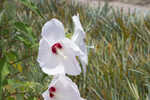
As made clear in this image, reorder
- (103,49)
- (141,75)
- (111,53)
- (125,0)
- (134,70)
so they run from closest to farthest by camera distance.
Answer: (134,70), (141,75), (111,53), (103,49), (125,0)

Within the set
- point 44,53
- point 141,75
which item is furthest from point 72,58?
point 141,75

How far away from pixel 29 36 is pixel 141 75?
63.1 inches

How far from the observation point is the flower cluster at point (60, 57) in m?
1.02

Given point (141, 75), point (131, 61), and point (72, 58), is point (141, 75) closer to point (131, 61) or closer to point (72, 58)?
point (131, 61)

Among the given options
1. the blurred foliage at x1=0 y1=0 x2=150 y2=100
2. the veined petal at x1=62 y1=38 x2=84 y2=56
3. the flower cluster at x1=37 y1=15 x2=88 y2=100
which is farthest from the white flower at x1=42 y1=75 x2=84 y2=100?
the blurred foliage at x1=0 y1=0 x2=150 y2=100

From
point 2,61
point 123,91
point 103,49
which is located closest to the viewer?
point 2,61

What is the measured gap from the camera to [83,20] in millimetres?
4188

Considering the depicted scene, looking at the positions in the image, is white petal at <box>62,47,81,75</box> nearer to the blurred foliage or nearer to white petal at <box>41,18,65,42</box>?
white petal at <box>41,18,65,42</box>

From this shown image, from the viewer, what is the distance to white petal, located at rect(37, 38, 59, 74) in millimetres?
1021

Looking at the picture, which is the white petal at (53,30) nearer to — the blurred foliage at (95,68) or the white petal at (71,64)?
the white petal at (71,64)

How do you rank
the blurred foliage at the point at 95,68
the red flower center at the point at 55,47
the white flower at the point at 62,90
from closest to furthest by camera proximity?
the white flower at the point at 62,90 < the red flower center at the point at 55,47 < the blurred foliage at the point at 95,68

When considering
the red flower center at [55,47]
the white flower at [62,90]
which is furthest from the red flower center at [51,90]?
the red flower center at [55,47]

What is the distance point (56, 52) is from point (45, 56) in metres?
0.08

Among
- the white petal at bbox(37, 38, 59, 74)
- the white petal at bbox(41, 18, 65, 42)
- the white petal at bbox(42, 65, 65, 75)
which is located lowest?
the white petal at bbox(42, 65, 65, 75)
